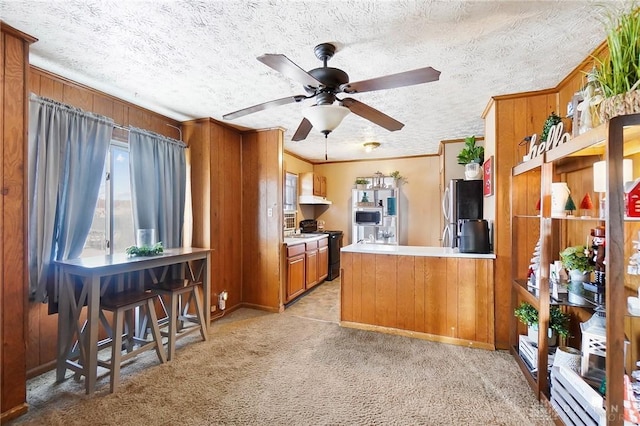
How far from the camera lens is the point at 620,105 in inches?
50.6

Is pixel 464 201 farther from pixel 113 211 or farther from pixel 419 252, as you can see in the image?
pixel 113 211

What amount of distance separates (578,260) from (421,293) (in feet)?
4.59

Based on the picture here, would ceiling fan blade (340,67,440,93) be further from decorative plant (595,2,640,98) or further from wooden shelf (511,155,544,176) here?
wooden shelf (511,155,544,176)

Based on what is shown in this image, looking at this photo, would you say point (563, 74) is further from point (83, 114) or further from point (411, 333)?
point (83, 114)

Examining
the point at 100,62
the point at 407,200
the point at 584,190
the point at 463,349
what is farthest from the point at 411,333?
the point at 100,62

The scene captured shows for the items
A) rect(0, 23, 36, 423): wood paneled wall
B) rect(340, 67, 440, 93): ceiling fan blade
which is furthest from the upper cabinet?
rect(0, 23, 36, 423): wood paneled wall

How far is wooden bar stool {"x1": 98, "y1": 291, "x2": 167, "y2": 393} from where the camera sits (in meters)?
2.16

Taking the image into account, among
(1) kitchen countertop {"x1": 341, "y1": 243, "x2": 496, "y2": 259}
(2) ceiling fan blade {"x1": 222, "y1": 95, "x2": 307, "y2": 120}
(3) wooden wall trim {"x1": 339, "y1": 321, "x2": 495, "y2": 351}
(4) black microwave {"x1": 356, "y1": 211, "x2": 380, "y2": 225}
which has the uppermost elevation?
(2) ceiling fan blade {"x1": 222, "y1": 95, "x2": 307, "y2": 120}

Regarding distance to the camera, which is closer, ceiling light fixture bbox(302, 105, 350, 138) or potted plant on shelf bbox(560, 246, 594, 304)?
ceiling light fixture bbox(302, 105, 350, 138)

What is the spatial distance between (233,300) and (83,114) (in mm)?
2615

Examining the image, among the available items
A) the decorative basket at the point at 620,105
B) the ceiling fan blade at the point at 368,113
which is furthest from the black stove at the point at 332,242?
Answer: the decorative basket at the point at 620,105

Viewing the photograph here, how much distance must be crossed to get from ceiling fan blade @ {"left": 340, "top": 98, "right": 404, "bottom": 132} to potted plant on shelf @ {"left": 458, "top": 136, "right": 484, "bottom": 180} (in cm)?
168

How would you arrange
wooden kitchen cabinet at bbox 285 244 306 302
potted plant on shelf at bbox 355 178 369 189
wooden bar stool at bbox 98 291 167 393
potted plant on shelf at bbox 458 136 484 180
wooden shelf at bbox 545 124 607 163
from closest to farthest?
wooden shelf at bbox 545 124 607 163 → wooden bar stool at bbox 98 291 167 393 → potted plant on shelf at bbox 458 136 484 180 → wooden kitchen cabinet at bbox 285 244 306 302 → potted plant on shelf at bbox 355 178 369 189

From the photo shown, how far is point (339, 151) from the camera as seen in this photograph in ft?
17.0
